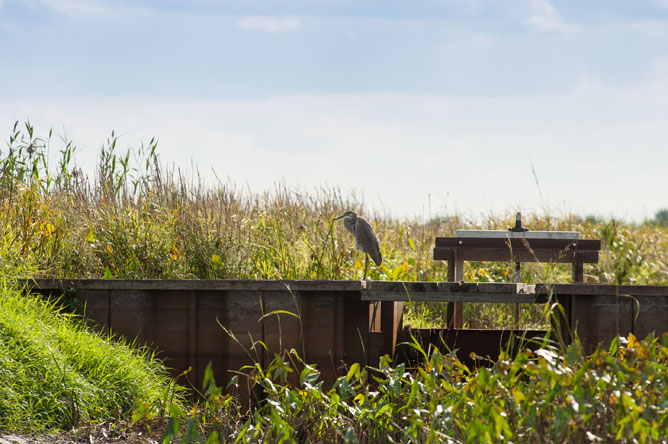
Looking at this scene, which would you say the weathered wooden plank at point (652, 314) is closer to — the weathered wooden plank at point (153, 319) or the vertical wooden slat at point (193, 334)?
the vertical wooden slat at point (193, 334)

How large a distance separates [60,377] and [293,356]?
6.25 ft

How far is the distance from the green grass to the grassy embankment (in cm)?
2

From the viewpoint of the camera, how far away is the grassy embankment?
283cm

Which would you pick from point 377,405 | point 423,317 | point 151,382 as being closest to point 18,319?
point 151,382

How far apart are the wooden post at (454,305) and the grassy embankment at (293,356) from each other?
0.62 metres

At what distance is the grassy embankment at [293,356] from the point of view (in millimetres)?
2828

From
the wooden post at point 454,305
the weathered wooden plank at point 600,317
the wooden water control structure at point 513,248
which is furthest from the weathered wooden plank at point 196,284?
the wooden water control structure at point 513,248

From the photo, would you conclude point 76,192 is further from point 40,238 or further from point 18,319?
point 18,319

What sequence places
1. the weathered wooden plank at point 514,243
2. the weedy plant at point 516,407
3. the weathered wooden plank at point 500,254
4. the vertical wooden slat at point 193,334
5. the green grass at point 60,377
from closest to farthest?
the weedy plant at point 516,407 → the green grass at point 60,377 → the vertical wooden slat at point 193,334 → the weathered wooden plank at point 514,243 → the weathered wooden plank at point 500,254

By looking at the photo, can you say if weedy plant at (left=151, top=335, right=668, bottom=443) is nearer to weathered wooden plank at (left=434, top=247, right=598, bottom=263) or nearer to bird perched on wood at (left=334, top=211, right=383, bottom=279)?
bird perched on wood at (left=334, top=211, right=383, bottom=279)

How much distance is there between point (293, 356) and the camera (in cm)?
544

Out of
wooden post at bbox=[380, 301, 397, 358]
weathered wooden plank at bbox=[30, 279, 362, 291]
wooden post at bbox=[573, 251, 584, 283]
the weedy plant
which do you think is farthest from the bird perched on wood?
the weedy plant

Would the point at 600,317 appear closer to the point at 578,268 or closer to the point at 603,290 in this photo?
the point at 603,290

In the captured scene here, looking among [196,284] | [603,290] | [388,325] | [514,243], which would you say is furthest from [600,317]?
[196,284]
